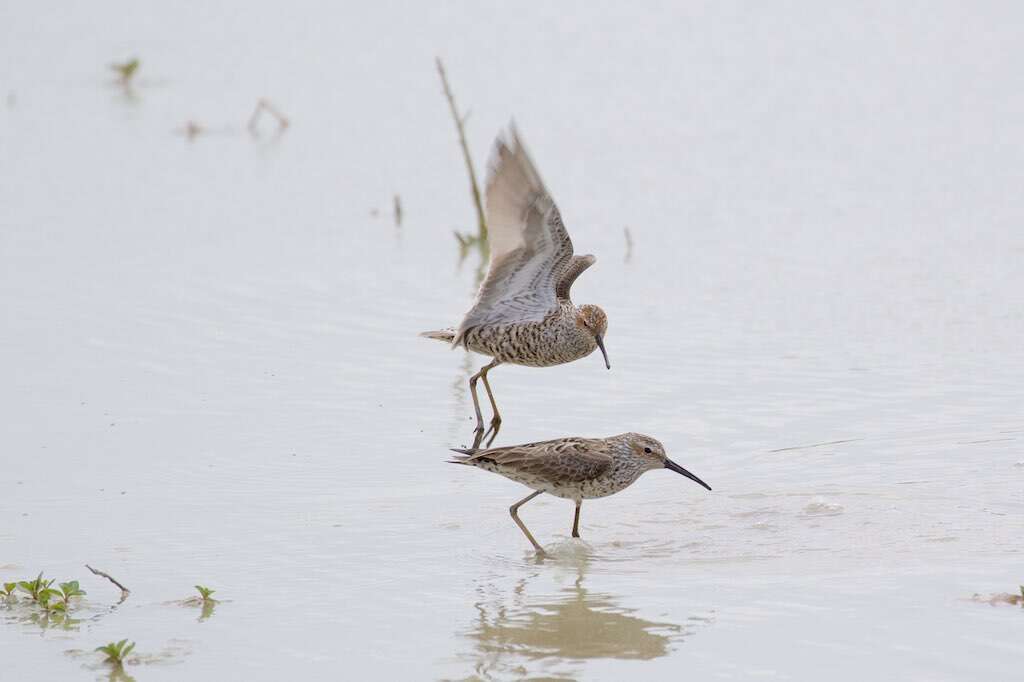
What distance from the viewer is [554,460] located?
8.52m

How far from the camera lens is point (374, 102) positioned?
21.5 metres

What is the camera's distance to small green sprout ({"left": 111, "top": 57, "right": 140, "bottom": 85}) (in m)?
22.8

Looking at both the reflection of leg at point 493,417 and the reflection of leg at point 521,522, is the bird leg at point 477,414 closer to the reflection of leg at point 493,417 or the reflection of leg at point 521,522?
the reflection of leg at point 493,417

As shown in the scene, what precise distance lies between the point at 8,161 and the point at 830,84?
9.84 m

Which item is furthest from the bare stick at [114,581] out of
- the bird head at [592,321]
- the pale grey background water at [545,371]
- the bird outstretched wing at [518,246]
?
the bird head at [592,321]

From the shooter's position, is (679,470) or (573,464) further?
(679,470)

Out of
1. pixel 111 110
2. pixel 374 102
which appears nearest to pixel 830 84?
pixel 374 102

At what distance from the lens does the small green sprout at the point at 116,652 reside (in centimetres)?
649

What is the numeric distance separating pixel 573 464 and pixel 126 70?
15902 mm

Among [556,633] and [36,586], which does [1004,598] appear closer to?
[556,633]

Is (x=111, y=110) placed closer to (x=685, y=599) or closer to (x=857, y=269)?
(x=857, y=269)

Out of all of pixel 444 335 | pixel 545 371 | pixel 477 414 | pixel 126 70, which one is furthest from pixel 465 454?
pixel 126 70

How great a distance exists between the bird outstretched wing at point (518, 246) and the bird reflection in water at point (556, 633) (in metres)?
2.36

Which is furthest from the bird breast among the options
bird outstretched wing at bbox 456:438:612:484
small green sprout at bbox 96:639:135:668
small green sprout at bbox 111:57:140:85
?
small green sprout at bbox 111:57:140:85
